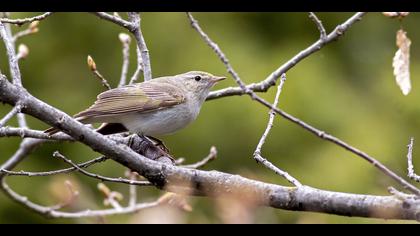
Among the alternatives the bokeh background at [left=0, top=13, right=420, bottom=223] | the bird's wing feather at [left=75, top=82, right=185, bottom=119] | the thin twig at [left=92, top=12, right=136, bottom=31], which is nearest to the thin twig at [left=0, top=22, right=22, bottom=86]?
the thin twig at [left=92, top=12, right=136, bottom=31]

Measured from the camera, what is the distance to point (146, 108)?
430cm

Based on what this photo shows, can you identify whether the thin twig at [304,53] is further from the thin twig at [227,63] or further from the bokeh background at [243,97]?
the bokeh background at [243,97]

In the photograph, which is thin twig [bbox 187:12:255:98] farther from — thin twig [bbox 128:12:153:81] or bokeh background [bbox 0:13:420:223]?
bokeh background [bbox 0:13:420:223]

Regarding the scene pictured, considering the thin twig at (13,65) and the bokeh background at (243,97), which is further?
the bokeh background at (243,97)

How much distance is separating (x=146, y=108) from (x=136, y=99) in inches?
3.6

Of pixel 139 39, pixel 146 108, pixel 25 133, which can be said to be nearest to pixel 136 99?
pixel 146 108

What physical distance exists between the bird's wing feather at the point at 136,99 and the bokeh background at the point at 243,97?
1.87 metres

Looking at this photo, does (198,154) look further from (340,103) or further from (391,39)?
(391,39)

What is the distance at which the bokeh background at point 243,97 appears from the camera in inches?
267

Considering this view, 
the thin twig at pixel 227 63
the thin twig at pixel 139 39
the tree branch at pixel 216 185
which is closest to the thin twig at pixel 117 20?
the thin twig at pixel 139 39

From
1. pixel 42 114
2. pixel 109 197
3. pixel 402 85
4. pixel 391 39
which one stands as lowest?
pixel 109 197

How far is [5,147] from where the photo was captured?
694 centimetres
